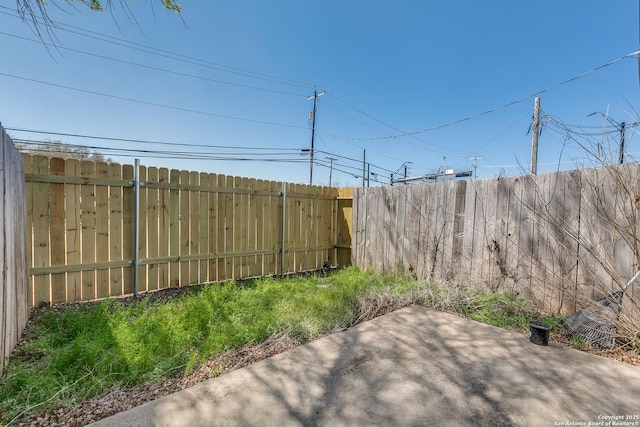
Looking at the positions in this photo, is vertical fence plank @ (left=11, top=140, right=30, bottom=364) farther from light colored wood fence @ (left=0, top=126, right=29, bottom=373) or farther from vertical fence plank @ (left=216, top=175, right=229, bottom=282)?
vertical fence plank @ (left=216, top=175, right=229, bottom=282)

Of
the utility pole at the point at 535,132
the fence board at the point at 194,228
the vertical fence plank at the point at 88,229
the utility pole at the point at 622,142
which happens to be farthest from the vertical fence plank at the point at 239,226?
the utility pole at the point at 535,132

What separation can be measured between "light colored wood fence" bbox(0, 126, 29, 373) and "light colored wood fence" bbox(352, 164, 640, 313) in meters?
4.41

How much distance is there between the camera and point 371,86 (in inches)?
376

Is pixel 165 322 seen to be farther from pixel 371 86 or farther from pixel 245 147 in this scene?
pixel 245 147

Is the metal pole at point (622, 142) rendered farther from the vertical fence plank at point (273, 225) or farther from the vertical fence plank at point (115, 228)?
the vertical fence plank at point (115, 228)

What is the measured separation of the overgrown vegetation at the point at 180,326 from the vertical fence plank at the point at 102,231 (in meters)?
0.41

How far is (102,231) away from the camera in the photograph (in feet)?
11.3

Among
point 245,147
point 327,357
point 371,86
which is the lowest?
point 327,357

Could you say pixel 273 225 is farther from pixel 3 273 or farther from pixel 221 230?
pixel 3 273

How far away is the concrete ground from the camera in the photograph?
4.65 ft

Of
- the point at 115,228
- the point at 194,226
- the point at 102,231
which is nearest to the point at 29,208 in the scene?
the point at 102,231

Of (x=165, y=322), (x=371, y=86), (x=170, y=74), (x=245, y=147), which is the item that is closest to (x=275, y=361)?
(x=165, y=322)

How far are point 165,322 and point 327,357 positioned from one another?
5.10 ft

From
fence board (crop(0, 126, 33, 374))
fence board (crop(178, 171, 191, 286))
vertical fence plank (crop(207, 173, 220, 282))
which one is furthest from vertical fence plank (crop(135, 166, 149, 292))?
fence board (crop(0, 126, 33, 374))
